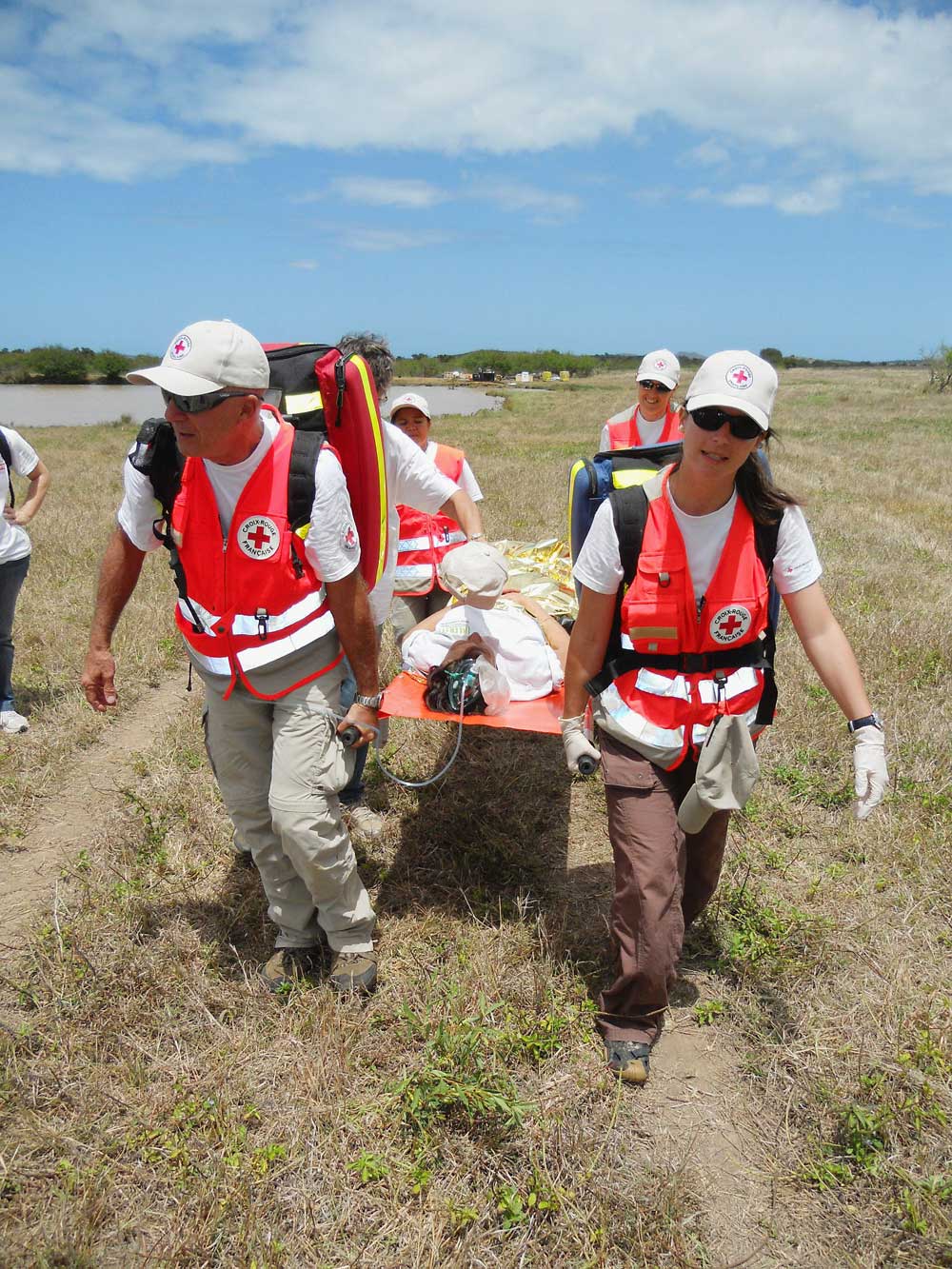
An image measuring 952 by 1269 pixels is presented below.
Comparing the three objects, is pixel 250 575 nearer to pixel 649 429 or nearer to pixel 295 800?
pixel 295 800

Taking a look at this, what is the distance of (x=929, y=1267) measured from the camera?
2139 millimetres

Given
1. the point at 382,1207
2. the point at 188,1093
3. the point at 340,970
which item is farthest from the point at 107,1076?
the point at 382,1207

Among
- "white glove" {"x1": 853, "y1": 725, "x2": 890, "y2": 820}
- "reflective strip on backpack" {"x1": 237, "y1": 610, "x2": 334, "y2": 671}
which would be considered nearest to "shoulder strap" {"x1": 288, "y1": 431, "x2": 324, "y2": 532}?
"reflective strip on backpack" {"x1": 237, "y1": 610, "x2": 334, "y2": 671}

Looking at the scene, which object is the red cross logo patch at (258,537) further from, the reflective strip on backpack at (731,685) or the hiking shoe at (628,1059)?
the hiking shoe at (628,1059)

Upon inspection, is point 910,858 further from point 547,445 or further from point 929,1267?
point 547,445

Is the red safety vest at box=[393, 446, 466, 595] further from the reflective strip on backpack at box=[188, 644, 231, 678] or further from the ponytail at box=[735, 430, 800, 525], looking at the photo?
the ponytail at box=[735, 430, 800, 525]

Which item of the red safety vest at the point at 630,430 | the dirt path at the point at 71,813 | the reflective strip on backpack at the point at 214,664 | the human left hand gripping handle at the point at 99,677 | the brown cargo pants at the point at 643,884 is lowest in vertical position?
the dirt path at the point at 71,813

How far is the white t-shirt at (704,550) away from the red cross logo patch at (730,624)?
0.31ft

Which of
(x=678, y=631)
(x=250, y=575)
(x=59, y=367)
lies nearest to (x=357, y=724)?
(x=250, y=575)

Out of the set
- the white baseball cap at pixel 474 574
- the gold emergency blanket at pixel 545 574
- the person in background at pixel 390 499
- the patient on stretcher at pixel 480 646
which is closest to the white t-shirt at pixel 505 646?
the patient on stretcher at pixel 480 646

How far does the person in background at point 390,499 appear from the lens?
354 cm

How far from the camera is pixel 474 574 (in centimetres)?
384

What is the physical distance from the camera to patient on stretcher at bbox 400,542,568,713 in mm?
3734

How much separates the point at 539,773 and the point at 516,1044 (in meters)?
2.06
